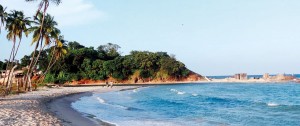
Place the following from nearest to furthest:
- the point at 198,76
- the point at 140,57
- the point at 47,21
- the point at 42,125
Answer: the point at 42,125 → the point at 47,21 → the point at 140,57 → the point at 198,76

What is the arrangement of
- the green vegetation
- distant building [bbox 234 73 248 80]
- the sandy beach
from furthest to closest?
distant building [bbox 234 73 248 80] → the green vegetation → the sandy beach

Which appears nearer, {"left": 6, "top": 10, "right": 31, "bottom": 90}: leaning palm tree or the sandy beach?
the sandy beach

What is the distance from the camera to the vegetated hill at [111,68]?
3521 inches

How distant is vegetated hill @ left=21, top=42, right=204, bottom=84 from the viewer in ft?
293

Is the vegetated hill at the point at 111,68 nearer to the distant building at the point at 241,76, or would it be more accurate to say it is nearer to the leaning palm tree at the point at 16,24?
the distant building at the point at 241,76

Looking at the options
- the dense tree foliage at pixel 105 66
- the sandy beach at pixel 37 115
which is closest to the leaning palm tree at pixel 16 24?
the sandy beach at pixel 37 115

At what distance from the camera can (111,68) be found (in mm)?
91312

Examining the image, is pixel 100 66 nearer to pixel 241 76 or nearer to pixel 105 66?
pixel 105 66

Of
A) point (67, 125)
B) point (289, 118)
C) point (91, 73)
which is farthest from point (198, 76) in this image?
point (67, 125)

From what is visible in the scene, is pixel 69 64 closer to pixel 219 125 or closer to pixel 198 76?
pixel 198 76

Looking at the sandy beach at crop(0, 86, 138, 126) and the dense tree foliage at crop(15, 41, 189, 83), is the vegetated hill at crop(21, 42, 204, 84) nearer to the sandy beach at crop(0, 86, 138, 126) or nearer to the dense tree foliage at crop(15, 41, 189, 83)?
the dense tree foliage at crop(15, 41, 189, 83)

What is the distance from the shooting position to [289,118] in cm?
2166

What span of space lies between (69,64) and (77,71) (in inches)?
137

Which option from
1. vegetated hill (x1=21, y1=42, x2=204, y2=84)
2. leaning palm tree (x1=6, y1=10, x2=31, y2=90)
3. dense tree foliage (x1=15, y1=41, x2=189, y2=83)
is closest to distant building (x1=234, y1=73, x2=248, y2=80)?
vegetated hill (x1=21, y1=42, x2=204, y2=84)
